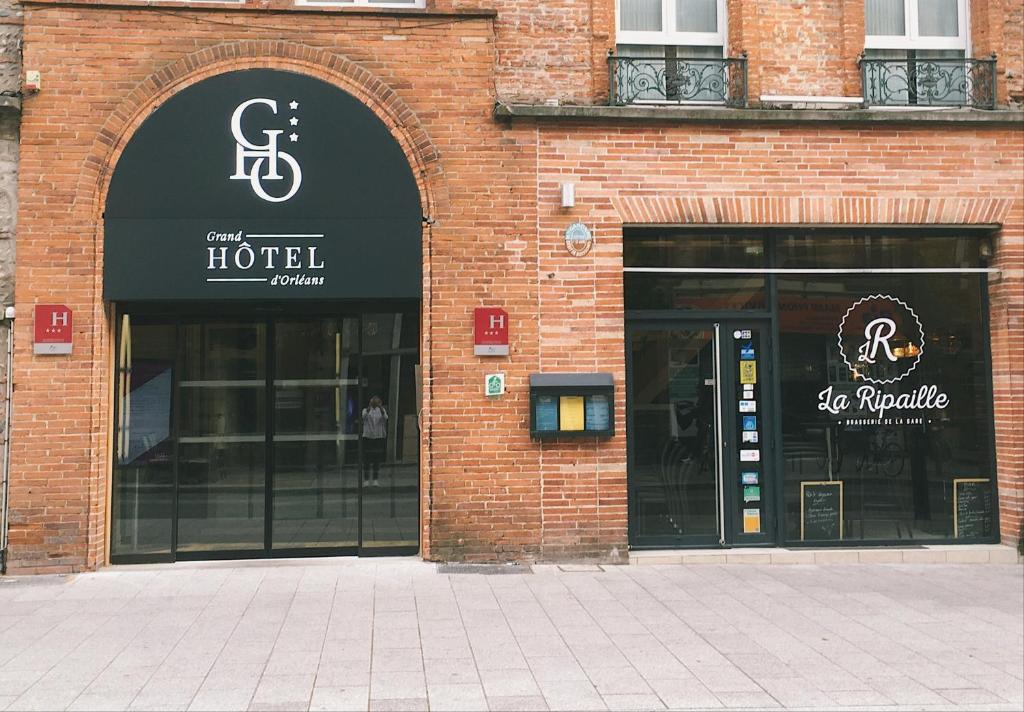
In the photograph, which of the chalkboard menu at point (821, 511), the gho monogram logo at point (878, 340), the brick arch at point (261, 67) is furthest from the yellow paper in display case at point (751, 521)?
the brick arch at point (261, 67)

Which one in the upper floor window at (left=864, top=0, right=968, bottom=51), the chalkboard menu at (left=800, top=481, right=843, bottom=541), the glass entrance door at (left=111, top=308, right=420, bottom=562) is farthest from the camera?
the upper floor window at (left=864, top=0, right=968, bottom=51)

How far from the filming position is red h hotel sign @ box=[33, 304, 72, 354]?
789 centimetres

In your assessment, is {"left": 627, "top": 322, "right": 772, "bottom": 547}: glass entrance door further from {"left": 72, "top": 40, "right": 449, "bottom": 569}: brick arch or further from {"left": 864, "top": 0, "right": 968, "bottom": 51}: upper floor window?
{"left": 864, "top": 0, "right": 968, "bottom": 51}: upper floor window

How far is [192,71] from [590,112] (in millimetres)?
4104

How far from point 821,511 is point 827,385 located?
138 centimetres

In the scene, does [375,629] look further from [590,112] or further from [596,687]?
[590,112]

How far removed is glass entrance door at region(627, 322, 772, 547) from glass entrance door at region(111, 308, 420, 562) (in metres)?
2.45

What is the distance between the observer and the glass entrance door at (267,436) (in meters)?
8.46

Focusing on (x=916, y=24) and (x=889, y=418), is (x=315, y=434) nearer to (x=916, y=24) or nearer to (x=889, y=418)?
(x=889, y=418)

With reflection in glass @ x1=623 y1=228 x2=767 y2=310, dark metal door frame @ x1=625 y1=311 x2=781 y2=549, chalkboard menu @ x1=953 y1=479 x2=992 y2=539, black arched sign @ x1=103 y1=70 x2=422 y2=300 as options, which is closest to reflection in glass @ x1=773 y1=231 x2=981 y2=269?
reflection in glass @ x1=623 y1=228 x2=767 y2=310

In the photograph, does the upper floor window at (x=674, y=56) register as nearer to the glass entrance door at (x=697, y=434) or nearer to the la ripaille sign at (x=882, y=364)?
the glass entrance door at (x=697, y=434)

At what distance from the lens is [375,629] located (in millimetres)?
6250

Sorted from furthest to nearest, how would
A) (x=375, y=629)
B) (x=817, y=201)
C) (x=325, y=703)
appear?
(x=817, y=201)
(x=375, y=629)
(x=325, y=703)

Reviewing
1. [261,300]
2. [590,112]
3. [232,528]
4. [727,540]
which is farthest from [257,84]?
[727,540]
